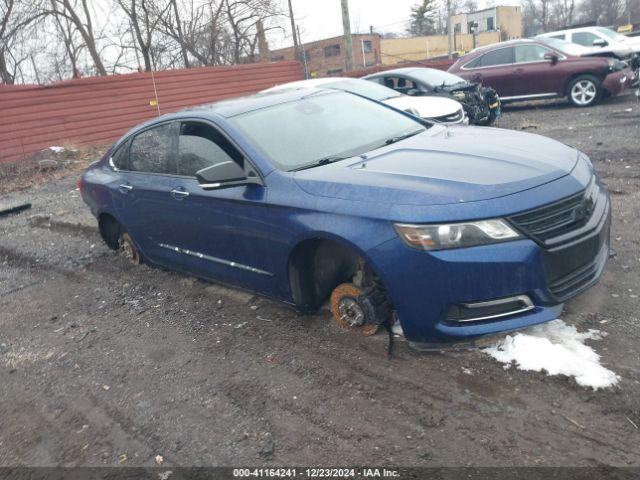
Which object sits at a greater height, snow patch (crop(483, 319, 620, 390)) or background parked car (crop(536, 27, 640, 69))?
background parked car (crop(536, 27, 640, 69))

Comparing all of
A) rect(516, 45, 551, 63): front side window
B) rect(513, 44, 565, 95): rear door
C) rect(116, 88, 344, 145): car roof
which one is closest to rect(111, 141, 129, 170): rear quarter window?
rect(116, 88, 344, 145): car roof

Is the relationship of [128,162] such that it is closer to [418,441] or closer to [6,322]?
[6,322]

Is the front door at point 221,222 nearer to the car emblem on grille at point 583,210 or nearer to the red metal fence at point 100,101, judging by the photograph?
the car emblem on grille at point 583,210

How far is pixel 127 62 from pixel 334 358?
28831 millimetres

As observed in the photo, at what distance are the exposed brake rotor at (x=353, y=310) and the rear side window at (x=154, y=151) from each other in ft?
5.97

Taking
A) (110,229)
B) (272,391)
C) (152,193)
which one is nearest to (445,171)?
(272,391)

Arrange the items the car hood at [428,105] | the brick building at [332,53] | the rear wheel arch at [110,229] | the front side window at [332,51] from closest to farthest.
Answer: the rear wheel arch at [110,229] < the car hood at [428,105] < the brick building at [332,53] < the front side window at [332,51]

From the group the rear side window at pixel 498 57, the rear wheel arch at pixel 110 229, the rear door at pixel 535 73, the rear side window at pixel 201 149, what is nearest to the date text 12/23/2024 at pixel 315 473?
the rear side window at pixel 201 149

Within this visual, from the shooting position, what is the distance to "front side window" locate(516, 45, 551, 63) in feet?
40.7

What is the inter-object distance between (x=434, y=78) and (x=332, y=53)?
1954 inches

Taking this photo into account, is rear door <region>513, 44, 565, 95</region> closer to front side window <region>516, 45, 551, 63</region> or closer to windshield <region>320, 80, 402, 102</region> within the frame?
front side window <region>516, 45, 551, 63</region>

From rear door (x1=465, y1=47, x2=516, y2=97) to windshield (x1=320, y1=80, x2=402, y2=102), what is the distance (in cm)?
445

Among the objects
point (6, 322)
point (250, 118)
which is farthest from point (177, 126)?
point (6, 322)

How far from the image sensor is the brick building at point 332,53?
2093 inches
